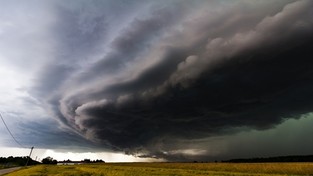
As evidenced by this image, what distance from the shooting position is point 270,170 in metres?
78.1

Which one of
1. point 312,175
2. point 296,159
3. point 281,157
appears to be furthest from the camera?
point 281,157

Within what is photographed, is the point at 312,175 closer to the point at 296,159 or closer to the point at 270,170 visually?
the point at 270,170

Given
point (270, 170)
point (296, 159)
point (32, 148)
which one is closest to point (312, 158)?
point (296, 159)

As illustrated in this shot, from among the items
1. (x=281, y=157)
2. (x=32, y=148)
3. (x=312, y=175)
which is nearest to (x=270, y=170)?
(x=312, y=175)

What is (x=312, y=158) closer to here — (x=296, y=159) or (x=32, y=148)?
(x=296, y=159)

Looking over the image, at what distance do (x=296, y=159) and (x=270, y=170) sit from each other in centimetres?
12518

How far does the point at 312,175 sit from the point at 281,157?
503 feet

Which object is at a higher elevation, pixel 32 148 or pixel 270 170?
pixel 32 148

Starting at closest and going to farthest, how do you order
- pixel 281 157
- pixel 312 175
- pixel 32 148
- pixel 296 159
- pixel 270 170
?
1. pixel 312 175
2. pixel 270 170
3. pixel 32 148
4. pixel 296 159
5. pixel 281 157

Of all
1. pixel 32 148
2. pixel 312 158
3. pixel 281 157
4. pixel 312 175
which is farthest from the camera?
pixel 281 157

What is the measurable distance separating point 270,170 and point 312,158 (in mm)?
117591

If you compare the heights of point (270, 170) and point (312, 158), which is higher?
point (312, 158)

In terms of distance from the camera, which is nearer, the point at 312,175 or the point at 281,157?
the point at 312,175

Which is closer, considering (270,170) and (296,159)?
(270,170)
